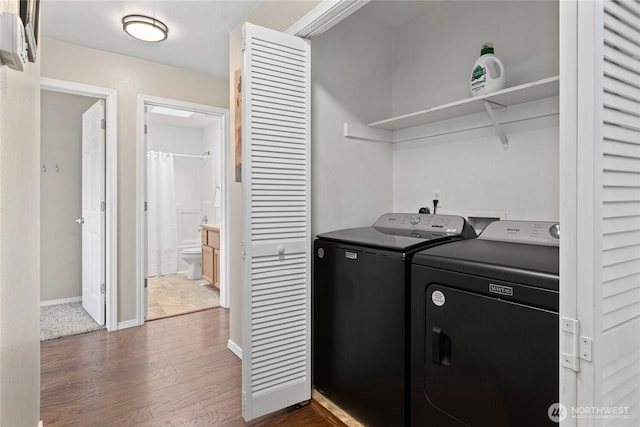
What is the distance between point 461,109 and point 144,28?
89.3 inches

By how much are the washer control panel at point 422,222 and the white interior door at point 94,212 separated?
2549 mm

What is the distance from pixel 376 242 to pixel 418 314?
1.29 ft

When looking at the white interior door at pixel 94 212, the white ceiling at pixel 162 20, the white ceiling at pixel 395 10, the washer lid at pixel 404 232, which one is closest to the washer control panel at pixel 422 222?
the washer lid at pixel 404 232

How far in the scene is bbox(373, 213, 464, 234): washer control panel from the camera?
6.18ft

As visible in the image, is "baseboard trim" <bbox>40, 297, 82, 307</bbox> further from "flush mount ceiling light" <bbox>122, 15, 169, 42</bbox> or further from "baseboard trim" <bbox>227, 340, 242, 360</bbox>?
"flush mount ceiling light" <bbox>122, 15, 169, 42</bbox>

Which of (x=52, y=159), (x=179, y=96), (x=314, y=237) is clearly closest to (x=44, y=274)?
(x=52, y=159)

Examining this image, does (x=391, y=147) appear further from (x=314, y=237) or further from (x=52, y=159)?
(x=52, y=159)

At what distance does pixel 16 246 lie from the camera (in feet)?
3.10

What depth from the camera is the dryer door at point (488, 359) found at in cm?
109

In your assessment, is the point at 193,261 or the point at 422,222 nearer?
the point at 422,222

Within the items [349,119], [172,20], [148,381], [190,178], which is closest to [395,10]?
[349,119]

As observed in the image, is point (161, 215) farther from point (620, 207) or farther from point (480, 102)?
point (620, 207)

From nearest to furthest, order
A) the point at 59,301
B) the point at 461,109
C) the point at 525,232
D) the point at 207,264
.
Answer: the point at 525,232
the point at 461,109
the point at 59,301
the point at 207,264

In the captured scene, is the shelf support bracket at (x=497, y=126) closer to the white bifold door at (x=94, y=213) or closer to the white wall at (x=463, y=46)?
the white wall at (x=463, y=46)
